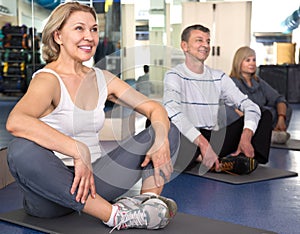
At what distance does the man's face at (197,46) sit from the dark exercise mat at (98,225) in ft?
4.23

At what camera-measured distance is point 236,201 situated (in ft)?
8.41

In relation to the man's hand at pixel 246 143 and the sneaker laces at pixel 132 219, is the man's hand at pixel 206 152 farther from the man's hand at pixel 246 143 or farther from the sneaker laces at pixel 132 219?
the sneaker laces at pixel 132 219

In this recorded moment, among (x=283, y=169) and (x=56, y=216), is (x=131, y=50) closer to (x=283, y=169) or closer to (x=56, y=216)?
(x=56, y=216)

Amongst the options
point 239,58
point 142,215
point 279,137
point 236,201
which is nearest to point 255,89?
point 239,58

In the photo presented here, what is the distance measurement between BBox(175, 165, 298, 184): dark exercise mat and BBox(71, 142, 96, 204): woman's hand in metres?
1.33

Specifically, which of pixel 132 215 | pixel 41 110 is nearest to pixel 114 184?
pixel 132 215

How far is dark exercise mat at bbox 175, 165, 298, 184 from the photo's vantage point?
2.99 metres

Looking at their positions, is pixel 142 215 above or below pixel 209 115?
below

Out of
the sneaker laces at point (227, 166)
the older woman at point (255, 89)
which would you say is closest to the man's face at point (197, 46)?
the sneaker laces at point (227, 166)

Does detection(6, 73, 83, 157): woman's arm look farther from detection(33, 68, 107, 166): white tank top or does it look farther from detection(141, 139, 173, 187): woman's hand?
detection(141, 139, 173, 187): woman's hand

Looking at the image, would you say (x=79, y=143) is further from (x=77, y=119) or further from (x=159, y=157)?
(x=159, y=157)

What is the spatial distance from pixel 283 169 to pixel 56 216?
6.11ft

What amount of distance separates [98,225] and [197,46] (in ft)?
5.10

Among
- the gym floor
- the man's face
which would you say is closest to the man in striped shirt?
the man's face
